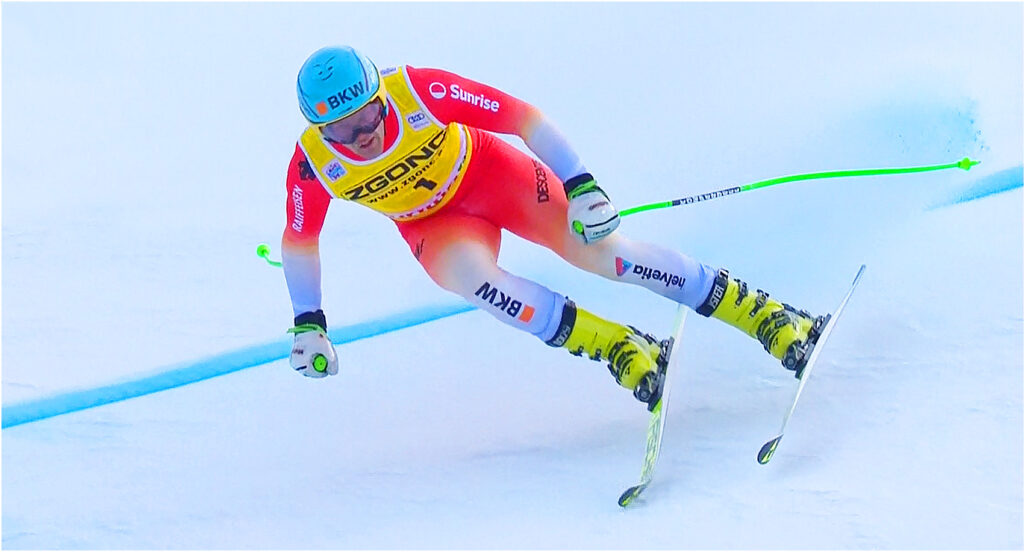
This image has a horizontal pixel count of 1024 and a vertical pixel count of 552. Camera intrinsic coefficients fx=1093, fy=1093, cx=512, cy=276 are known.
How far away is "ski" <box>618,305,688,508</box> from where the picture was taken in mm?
2652

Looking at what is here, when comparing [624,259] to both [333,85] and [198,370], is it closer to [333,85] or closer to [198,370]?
[333,85]

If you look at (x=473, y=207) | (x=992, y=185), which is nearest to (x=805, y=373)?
(x=473, y=207)

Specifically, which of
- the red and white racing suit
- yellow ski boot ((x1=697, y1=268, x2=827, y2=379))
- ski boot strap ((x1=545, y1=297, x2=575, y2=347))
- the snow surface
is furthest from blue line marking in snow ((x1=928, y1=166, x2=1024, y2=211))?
ski boot strap ((x1=545, y1=297, x2=575, y2=347))

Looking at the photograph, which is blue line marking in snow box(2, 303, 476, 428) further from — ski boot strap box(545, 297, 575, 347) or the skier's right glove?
ski boot strap box(545, 297, 575, 347)

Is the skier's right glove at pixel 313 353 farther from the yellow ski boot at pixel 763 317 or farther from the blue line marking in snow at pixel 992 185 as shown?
the blue line marking in snow at pixel 992 185

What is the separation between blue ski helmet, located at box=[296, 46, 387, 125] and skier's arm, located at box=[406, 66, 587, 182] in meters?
0.19

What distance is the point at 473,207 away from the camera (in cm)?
290

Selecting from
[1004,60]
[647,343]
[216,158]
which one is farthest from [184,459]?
[1004,60]

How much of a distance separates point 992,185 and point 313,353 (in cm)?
296

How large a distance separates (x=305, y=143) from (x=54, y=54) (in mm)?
3689

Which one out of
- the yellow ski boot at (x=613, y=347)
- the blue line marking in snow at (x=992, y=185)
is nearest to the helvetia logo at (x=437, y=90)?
the yellow ski boot at (x=613, y=347)

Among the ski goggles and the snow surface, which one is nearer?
the ski goggles

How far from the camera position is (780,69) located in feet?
17.5

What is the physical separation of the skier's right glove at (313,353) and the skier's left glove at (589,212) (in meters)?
0.71
